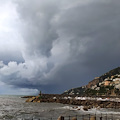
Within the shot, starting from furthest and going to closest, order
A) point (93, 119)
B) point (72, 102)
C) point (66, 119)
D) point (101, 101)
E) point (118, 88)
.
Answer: point (118, 88), point (72, 102), point (101, 101), point (66, 119), point (93, 119)

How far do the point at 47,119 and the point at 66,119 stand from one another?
3.83 meters

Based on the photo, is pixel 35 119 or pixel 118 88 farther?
pixel 118 88

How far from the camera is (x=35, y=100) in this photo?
326ft

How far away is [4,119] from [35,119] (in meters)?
6.75

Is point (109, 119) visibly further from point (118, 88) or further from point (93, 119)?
point (118, 88)

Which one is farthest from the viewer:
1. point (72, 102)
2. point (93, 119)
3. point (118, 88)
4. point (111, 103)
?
point (118, 88)

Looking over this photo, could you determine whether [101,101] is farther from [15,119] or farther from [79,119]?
[15,119]

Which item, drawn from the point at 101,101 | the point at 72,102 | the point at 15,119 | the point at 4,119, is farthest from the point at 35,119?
the point at 72,102

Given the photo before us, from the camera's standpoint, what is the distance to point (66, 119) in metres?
31.6

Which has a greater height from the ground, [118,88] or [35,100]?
[118,88]

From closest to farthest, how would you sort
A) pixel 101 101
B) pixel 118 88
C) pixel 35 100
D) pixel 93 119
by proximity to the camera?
pixel 93 119
pixel 101 101
pixel 35 100
pixel 118 88

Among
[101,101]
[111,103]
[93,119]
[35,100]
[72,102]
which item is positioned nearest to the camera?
[93,119]

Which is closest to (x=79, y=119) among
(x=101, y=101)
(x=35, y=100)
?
(x=101, y=101)

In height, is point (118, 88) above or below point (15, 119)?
above
